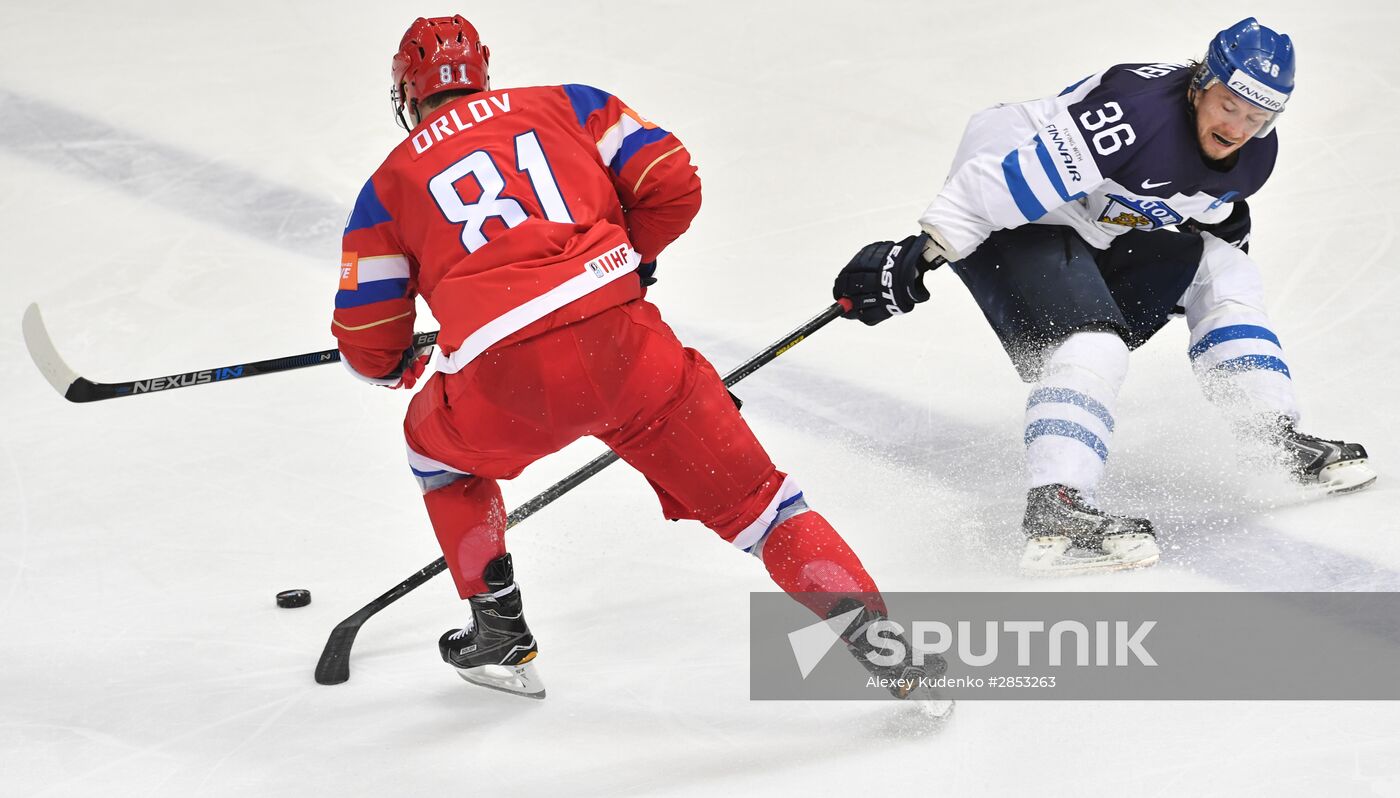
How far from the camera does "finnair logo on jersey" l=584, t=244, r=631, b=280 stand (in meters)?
2.15

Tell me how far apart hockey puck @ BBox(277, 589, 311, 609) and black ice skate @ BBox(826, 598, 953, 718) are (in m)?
1.17

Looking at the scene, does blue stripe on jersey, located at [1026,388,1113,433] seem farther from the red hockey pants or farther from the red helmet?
the red helmet

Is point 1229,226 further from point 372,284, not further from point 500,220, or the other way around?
point 372,284

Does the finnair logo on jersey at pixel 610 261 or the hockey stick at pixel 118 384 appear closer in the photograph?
the finnair logo on jersey at pixel 610 261

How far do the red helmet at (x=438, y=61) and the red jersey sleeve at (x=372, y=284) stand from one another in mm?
211

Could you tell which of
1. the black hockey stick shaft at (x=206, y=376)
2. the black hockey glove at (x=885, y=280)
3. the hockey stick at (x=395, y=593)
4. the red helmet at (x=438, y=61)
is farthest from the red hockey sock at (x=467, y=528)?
the black hockey glove at (x=885, y=280)

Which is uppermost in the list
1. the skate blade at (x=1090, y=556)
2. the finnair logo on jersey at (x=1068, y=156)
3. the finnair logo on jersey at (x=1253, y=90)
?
the finnair logo on jersey at (x=1253, y=90)

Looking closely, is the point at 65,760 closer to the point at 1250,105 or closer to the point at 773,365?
the point at 773,365

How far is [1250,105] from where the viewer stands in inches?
101

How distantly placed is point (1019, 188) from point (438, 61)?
3.57 feet

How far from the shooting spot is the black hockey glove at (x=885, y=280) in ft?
9.09

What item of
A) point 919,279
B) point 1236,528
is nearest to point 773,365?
point 919,279

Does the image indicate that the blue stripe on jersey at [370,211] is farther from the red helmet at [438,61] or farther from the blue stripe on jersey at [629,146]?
the blue stripe on jersey at [629,146]

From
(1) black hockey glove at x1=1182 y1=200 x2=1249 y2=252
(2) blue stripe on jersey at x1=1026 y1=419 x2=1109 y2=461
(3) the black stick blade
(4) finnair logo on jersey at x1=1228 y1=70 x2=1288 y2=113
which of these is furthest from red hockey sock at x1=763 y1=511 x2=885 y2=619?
(1) black hockey glove at x1=1182 y1=200 x2=1249 y2=252
